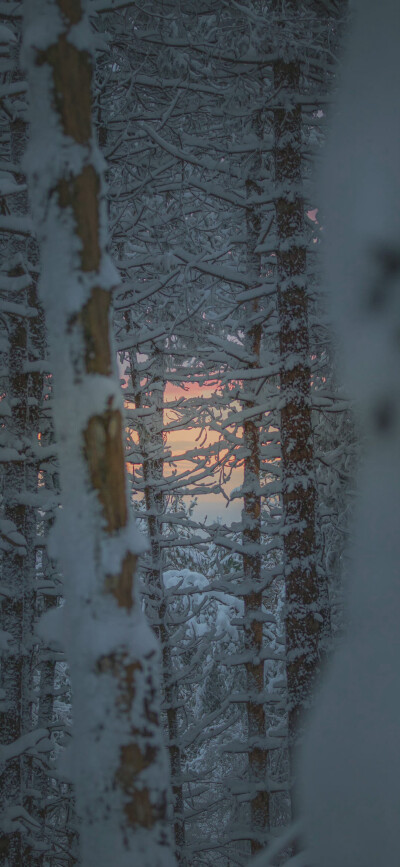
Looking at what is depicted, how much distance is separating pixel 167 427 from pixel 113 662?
7.75 meters

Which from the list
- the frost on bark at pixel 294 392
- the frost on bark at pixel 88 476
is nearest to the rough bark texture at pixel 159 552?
the frost on bark at pixel 294 392

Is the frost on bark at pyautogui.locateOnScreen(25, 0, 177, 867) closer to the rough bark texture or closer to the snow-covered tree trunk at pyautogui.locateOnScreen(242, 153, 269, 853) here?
the snow-covered tree trunk at pyautogui.locateOnScreen(242, 153, 269, 853)

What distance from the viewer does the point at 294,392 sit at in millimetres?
6199

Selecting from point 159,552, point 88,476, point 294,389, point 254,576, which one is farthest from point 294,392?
point 159,552

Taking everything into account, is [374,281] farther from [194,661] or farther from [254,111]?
[194,661]

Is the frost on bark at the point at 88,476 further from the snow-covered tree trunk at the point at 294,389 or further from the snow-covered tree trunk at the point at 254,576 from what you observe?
the snow-covered tree trunk at the point at 254,576

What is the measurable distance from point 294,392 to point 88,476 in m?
3.81

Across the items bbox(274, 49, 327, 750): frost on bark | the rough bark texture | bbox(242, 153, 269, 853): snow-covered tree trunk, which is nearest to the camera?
bbox(274, 49, 327, 750): frost on bark

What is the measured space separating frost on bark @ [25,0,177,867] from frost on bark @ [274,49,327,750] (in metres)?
3.47

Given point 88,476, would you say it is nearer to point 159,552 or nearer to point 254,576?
point 254,576

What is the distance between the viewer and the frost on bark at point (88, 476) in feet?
8.85

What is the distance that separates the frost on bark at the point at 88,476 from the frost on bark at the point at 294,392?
3474mm

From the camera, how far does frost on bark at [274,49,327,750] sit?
600cm

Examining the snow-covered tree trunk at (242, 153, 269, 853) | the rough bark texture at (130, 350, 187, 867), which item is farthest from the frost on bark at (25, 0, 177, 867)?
the rough bark texture at (130, 350, 187, 867)
